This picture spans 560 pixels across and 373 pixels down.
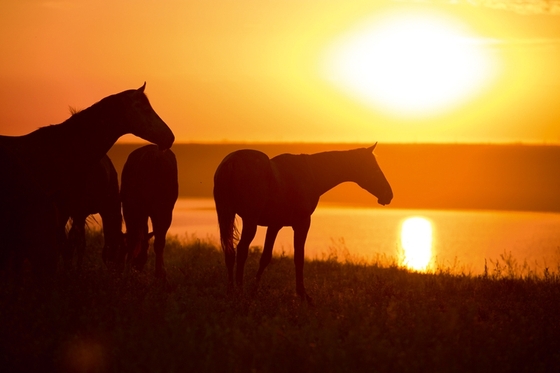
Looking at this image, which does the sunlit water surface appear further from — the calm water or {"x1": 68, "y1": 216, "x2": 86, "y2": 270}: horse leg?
{"x1": 68, "y1": 216, "x2": 86, "y2": 270}: horse leg

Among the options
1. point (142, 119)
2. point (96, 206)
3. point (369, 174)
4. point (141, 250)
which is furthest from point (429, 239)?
point (142, 119)

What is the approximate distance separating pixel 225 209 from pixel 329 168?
2140mm

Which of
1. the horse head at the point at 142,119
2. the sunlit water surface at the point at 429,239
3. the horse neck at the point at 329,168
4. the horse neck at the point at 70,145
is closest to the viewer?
the horse neck at the point at 70,145

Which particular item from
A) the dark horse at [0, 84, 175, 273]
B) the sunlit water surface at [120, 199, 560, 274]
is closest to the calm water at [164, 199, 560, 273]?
the sunlit water surface at [120, 199, 560, 274]

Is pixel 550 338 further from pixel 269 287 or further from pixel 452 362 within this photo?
pixel 269 287

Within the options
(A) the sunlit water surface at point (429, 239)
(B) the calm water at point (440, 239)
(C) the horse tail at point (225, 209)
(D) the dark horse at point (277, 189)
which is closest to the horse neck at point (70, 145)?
(C) the horse tail at point (225, 209)

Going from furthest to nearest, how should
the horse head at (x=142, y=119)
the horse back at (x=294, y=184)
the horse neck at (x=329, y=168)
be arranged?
the horse neck at (x=329, y=168)
the horse back at (x=294, y=184)
the horse head at (x=142, y=119)

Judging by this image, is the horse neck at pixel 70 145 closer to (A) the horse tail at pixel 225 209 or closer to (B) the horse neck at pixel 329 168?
(A) the horse tail at pixel 225 209

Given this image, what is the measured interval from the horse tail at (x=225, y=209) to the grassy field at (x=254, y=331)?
2.69 feet

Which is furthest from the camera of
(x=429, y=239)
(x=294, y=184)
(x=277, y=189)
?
(x=429, y=239)

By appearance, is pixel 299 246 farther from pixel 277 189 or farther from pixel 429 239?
pixel 429 239

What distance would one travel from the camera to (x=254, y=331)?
24.9 feet

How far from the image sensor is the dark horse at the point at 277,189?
10.5m

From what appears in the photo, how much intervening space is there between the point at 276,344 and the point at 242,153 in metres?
4.30
